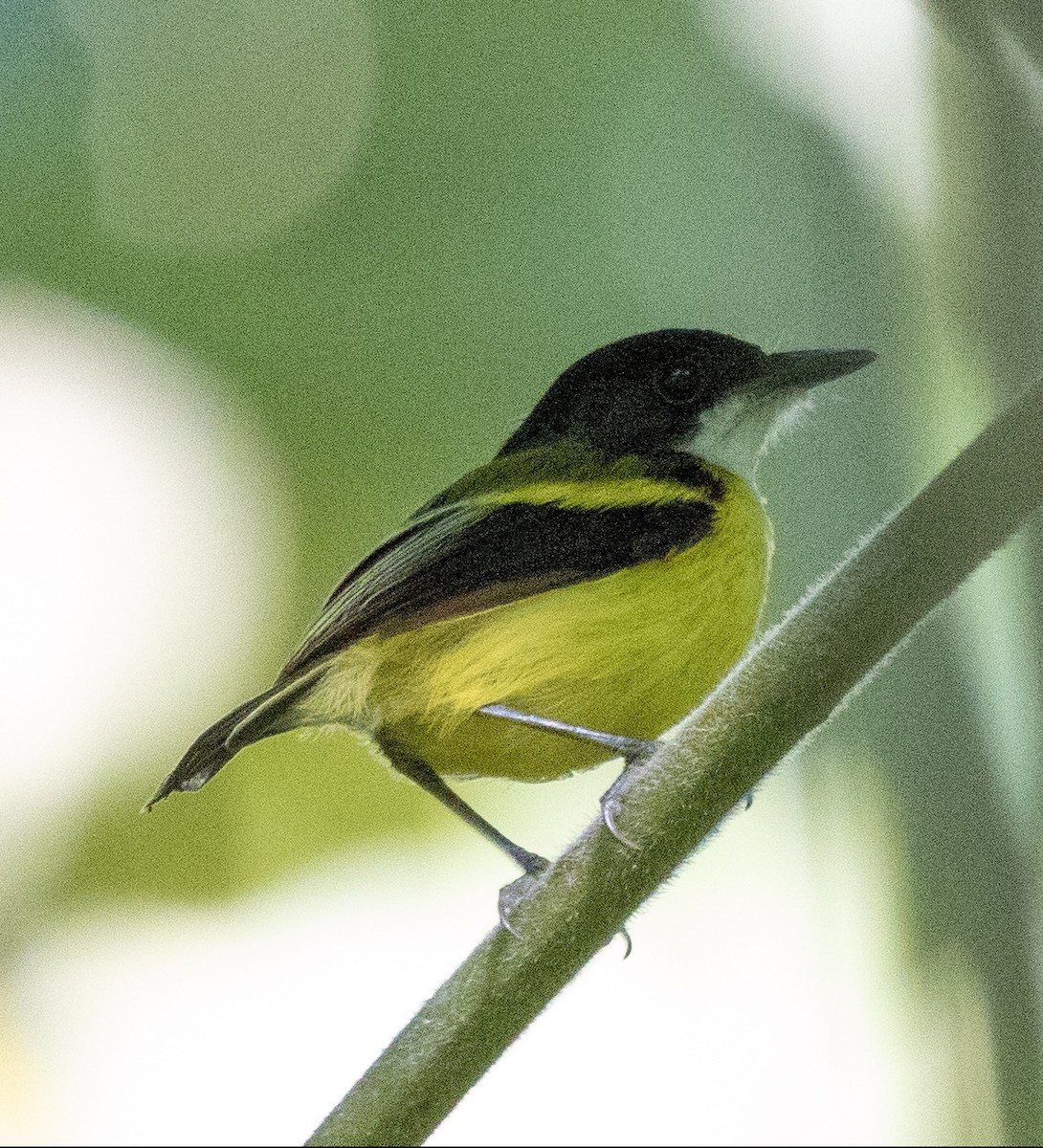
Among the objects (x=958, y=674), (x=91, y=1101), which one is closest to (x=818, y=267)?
(x=958, y=674)

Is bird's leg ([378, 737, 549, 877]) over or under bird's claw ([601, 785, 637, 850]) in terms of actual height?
under

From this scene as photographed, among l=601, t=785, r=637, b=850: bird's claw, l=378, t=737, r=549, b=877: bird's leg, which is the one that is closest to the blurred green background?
l=378, t=737, r=549, b=877: bird's leg

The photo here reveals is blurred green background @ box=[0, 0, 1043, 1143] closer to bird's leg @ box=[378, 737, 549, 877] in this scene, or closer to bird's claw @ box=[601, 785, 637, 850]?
bird's leg @ box=[378, 737, 549, 877]

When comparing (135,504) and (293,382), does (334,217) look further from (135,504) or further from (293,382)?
(135,504)

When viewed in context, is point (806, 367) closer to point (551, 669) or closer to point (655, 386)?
point (655, 386)

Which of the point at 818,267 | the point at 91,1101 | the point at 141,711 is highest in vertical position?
the point at 818,267

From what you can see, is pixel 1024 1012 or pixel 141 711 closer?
pixel 1024 1012

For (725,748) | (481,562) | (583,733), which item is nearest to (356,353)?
(481,562)
